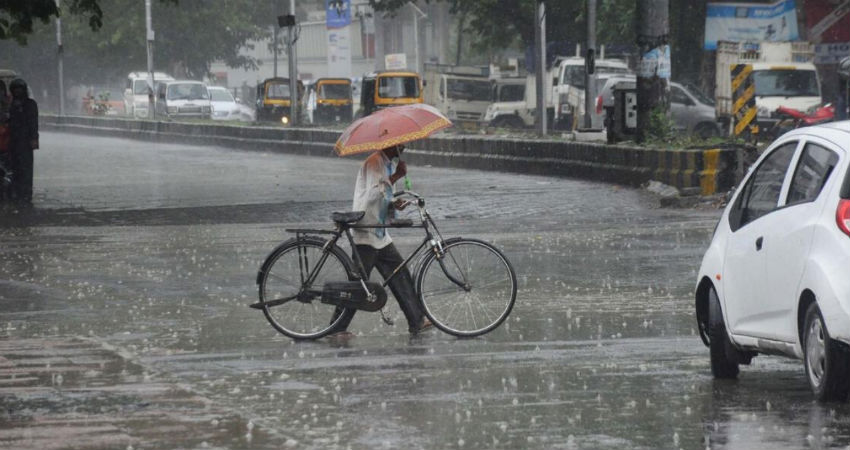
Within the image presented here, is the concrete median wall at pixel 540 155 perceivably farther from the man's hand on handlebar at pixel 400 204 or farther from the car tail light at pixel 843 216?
the car tail light at pixel 843 216

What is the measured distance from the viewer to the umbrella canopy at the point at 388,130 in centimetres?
1147

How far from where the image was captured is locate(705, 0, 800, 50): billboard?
48.0 m

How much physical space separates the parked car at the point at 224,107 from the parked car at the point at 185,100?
0.97 m

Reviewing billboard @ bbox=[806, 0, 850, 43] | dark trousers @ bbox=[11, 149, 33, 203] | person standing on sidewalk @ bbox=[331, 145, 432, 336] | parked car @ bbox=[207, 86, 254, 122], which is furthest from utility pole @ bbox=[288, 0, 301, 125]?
person standing on sidewalk @ bbox=[331, 145, 432, 336]

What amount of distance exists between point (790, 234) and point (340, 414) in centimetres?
230

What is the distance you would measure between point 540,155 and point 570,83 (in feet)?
59.5

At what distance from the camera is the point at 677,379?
9078 millimetres

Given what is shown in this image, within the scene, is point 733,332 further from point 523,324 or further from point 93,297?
point 93,297

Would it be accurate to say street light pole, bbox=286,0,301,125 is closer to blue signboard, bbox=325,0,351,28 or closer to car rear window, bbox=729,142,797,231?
blue signboard, bbox=325,0,351,28

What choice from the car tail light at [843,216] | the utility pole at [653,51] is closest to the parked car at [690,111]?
the utility pole at [653,51]

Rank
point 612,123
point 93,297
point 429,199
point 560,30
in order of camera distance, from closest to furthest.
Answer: point 93,297, point 429,199, point 612,123, point 560,30

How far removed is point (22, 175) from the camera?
25.5 m

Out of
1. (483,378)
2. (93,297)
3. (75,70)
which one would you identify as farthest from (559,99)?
(75,70)

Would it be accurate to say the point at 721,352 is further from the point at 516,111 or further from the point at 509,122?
the point at 509,122
